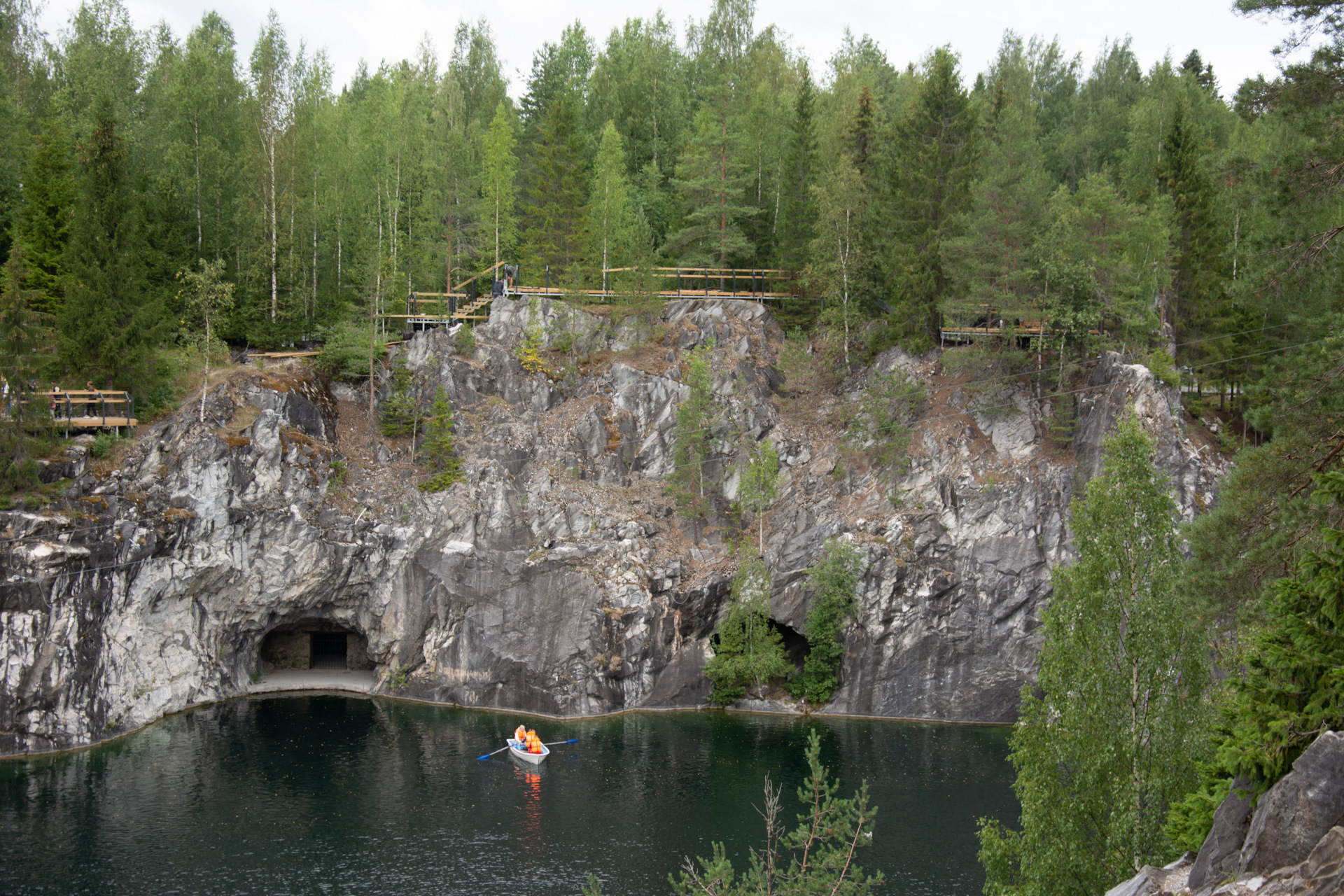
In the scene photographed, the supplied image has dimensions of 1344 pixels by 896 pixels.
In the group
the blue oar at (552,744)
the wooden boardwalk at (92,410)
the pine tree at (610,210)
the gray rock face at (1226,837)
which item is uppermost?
the pine tree at (610,210)

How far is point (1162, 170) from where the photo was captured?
142ft

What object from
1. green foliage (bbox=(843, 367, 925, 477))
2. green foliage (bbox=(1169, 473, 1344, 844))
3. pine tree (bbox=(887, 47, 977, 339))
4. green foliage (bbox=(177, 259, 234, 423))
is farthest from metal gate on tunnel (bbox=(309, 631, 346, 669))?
green foliage (bbox=(1169, 473, 1344, 844))

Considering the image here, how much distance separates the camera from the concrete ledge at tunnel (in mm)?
41969

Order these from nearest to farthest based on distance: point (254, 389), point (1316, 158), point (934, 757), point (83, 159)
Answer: point (1316, 158)
point (934, 757)
point (83, 159)
point (254, 389)

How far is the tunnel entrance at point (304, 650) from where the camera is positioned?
1768 inches

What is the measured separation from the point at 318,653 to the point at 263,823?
19157 mm

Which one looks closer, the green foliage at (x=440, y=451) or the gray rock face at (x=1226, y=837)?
the gray rock face at (x=1226, y=837)


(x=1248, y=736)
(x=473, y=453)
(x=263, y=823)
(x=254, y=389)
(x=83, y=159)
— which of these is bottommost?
(x=263, y=823)

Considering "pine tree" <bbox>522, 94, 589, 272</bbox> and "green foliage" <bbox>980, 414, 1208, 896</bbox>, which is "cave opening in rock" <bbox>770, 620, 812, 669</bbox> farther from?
"green foliage" <bbox>980, 414, 1208, 896</bbox>

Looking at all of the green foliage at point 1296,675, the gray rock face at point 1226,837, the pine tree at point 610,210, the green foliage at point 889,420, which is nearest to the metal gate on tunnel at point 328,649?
the pine tree at point 610,210

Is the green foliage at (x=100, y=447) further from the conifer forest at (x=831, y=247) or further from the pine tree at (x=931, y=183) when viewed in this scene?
the pine tree at (x=931, y=183)

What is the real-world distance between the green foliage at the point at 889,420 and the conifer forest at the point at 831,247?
21 cm

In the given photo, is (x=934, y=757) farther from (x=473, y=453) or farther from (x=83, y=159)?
(x=83, y=159)

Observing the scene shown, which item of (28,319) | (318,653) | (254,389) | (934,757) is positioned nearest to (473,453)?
(254,389)
